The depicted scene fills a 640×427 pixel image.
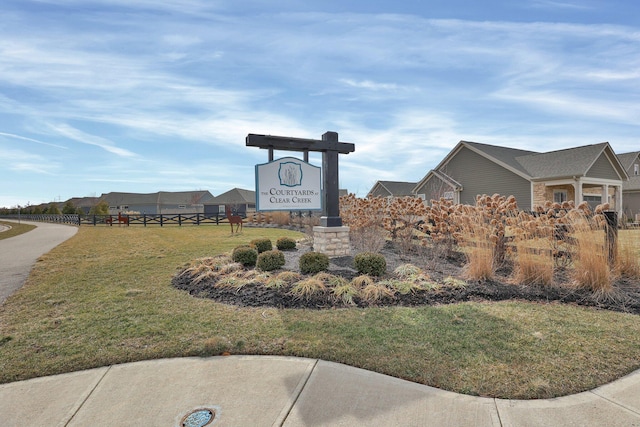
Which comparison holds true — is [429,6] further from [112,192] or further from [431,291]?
[112,192]

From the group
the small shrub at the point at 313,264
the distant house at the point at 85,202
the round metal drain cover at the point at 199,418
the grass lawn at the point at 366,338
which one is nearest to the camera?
the round metal drain cover at the point at 199,418

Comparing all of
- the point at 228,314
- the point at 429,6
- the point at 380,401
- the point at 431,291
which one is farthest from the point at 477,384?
the point at 429,6

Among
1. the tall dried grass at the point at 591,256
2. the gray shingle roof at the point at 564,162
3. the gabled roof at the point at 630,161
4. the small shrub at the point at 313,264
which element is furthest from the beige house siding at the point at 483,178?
the small shrub at the point at 313,264

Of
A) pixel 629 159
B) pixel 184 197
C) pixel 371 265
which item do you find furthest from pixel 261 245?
pixel 184 197

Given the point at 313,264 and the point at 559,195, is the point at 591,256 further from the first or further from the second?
the point at 559,195

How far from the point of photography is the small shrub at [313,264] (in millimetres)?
6438

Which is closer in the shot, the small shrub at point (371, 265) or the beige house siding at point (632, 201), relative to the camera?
the small shrub at point (371, 265)

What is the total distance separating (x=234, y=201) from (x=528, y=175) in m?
43.8

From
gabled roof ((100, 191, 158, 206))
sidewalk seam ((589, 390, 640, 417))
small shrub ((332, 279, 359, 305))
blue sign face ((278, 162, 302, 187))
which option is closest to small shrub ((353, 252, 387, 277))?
small shrub ((332, 279, 359, 305))

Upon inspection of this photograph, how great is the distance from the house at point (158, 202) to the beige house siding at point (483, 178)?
46802 millimetres

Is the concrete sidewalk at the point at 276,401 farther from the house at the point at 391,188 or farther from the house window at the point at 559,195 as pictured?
the house at the point at 391,188

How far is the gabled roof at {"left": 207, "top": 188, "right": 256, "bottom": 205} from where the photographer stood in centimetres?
5530

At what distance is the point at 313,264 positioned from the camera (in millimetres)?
6449

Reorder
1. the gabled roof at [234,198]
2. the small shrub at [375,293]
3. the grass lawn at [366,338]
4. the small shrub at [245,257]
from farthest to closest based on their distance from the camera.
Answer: the gabled roof at [234,198] → the small shrub at [245,257] → the small shrub at [375,293] → the grass lawn at [366,338]
